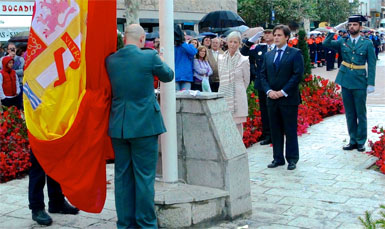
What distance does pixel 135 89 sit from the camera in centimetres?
491

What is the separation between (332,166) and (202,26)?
1730 cm

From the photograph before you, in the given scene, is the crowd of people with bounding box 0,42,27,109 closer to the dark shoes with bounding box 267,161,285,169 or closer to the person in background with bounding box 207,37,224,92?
the person in background with bounding box 207,37,224,92

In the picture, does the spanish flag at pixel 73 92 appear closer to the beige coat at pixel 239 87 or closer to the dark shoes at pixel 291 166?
the dark shoes at pixel 291 166

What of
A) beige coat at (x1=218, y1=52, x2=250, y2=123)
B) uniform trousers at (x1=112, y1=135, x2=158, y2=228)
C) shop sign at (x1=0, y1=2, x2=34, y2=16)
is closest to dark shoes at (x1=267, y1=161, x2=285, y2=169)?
beige coat at (x1=218, y1=52, x2=250, y2=123)

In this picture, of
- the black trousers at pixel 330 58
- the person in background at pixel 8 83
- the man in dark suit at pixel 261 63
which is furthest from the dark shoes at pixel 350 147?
the black trousers at pixel 330 58

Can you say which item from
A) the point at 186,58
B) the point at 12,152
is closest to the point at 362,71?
the point at 186,58

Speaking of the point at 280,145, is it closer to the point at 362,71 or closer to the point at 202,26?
the point at 362,71

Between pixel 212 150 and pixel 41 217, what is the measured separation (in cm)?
185

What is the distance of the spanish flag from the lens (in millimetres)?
5113

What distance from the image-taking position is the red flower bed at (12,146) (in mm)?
7621

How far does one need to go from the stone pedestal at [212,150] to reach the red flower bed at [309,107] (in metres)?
3.85

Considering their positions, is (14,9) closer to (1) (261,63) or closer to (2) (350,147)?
(1) (261,63)

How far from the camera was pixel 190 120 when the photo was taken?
5.71 meters

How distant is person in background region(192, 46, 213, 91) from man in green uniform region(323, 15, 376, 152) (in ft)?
8.56
